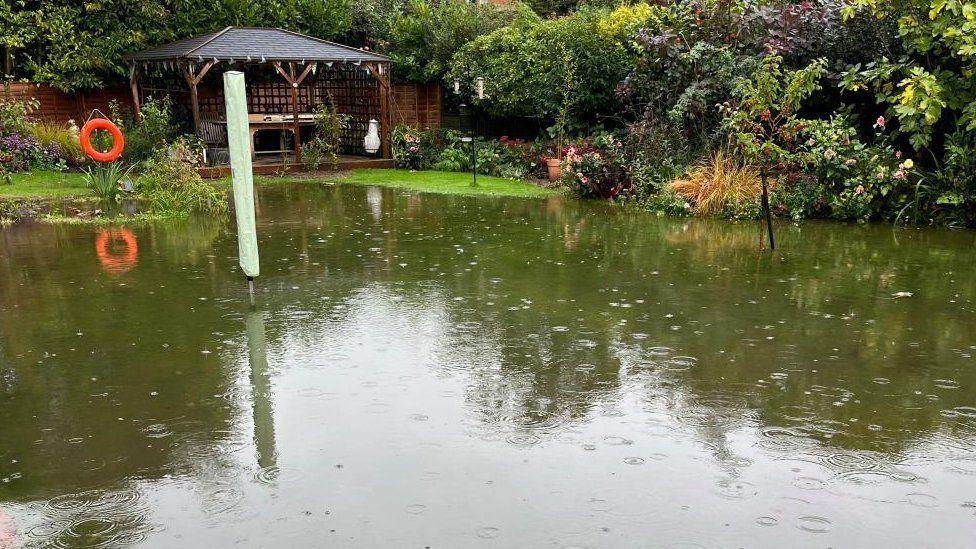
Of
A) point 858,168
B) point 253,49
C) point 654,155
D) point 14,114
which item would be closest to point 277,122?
point 253,49

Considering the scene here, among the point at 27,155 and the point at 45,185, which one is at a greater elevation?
the point at 27,155

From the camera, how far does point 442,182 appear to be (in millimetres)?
17312

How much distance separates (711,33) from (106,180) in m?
10.3

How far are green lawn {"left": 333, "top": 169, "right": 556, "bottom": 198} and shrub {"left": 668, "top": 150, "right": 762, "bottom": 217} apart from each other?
3140 mm

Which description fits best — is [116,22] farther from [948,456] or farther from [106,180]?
[948,456]

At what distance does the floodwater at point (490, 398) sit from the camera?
4.25m

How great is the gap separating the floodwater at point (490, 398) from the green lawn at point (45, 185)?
5.16 metres

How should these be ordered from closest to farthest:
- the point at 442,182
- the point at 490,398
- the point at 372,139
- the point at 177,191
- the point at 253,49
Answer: the point at 490,398, the point at 177,191, the point at 442,182, the point at 253,49, the point at 372,139

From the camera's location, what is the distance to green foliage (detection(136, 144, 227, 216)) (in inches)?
531

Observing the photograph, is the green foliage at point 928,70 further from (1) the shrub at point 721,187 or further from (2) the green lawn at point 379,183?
(2) the green lawn at point 379,183

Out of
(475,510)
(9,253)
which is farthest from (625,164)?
(475,510)

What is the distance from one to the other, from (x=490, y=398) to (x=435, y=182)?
1185 cm

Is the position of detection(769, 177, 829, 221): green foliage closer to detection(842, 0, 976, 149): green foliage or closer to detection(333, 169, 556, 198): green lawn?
detection(842, 0, 976, 149): green foliage

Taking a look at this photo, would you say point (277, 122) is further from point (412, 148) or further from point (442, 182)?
point (442, 182)
